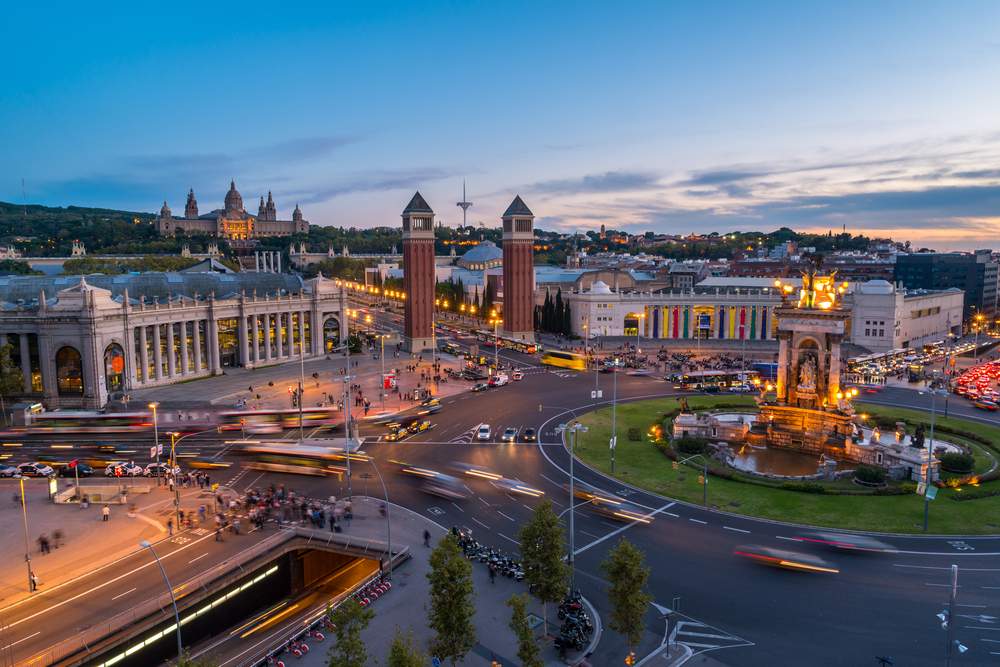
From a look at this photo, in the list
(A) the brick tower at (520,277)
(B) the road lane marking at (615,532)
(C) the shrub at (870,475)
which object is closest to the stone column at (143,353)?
(A) the brick tower at (520,277)

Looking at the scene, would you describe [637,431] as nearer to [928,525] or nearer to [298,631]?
[928,525]

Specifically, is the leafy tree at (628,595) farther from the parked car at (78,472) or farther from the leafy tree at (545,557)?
the parked car at (78,472)

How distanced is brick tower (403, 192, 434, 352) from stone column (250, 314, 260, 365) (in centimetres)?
2829

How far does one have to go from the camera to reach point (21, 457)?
60.4 meters

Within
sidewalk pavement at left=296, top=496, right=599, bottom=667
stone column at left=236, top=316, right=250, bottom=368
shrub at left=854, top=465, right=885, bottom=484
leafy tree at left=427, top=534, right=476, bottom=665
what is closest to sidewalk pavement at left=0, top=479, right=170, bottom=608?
sidewalk pavement at left=296, top=496, right=599, bottom=667

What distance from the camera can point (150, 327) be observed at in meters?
90.0

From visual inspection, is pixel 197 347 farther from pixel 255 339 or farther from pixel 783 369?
pixel 783 369

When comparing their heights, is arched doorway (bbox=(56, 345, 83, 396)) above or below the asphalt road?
above

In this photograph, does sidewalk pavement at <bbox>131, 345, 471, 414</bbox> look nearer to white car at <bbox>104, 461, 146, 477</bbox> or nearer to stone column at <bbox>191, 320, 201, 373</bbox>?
stone column at <bbox>191, 320, 201, 373</bbox>

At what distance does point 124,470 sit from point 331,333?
63.4 metres

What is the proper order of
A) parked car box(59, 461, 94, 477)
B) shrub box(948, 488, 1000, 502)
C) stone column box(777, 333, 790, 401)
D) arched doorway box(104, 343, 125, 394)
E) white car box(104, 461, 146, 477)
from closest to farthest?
shrub box(948, 488, 1000, 502) → white car box(104, 461, 146, 477) → parked car box(59, 461, 94, 477) → stone column box(777, 333, 790, 401) → arched doorway box(104, 343, 125, 394)

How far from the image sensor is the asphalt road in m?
29.7

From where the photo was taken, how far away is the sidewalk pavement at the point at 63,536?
3700cm

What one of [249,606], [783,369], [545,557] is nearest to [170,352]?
[249,606]
